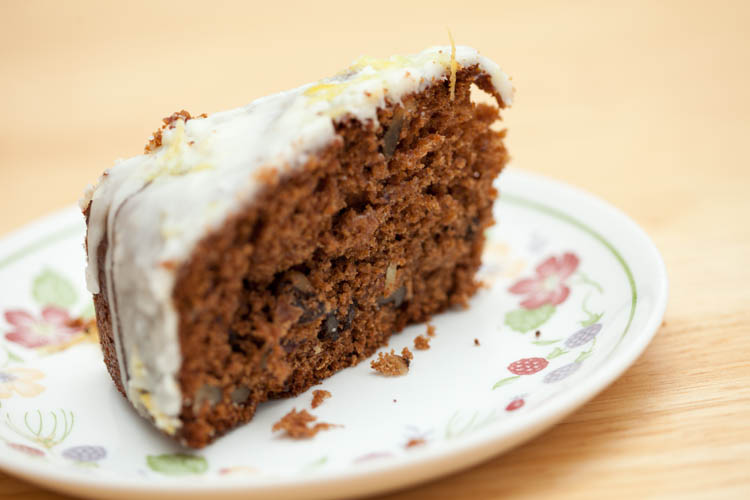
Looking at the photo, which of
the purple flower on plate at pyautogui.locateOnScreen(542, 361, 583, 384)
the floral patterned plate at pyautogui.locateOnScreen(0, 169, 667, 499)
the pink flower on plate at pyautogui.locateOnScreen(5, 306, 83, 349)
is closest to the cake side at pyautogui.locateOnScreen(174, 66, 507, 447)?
the floral patterned plate at pyautogui.locateOnScreen(0, 169, 667, 499)

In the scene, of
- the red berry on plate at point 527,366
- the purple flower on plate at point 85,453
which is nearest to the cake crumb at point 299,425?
the purple flower on plate at point 85,453

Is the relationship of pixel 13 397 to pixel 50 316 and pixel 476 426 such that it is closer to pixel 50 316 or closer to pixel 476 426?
pixel 50 316

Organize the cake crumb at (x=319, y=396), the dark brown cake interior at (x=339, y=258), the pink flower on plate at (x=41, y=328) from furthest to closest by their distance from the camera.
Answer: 1. the pink flower on plate at (x=41, y=328)
2. the cake crumb at (x=319, y=396)
3. the dark brown cake interior at (x=339, y=258)

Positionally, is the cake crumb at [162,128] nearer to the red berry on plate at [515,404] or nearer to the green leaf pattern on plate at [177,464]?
the green leaf pattern on plate at [177,464]

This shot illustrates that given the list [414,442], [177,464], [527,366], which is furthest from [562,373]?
[177,464]

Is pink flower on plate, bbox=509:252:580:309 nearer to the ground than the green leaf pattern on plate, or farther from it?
farther from it

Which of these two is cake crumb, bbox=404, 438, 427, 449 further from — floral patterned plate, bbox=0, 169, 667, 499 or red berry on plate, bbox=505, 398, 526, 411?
red berry on plate, bbox=505, 398, 526, 411

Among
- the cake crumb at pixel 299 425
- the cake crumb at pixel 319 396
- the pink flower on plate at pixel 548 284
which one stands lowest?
the cake crumb at pixel 299 425
